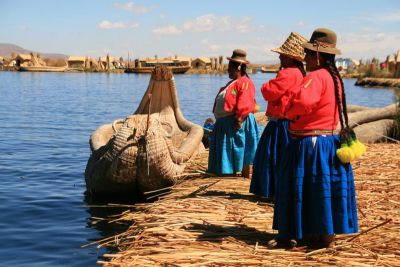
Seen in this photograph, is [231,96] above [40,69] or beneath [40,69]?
beneath

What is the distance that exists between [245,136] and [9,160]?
24.1 feet

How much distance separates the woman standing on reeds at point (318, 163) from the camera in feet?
12.9

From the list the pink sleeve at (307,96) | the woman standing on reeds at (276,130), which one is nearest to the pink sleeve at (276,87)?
the woman standing on reeds at (276,130)

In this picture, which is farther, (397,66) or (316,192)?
(397,66)

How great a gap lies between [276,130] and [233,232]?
4.69ft

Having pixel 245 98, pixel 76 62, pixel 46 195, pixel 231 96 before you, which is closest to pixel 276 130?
pixel 245 98

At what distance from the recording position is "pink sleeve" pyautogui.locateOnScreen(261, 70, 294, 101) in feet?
15.5

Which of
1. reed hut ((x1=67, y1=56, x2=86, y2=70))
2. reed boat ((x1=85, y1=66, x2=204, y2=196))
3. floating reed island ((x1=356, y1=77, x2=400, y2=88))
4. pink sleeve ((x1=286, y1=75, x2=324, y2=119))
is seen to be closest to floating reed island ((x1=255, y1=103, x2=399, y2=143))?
reed boat ((x1=85, y1=66, x2=204, y2=196))

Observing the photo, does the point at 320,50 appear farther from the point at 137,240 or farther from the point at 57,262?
the point at 57,262

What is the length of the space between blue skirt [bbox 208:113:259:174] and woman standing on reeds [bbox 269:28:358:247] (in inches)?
107

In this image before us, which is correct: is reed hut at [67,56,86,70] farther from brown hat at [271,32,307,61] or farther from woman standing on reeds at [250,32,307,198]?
brown hat at [271,32,307,61]

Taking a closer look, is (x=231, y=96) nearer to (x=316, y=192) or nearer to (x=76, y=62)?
(x=316, y=192)

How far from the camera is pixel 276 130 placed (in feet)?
18.6

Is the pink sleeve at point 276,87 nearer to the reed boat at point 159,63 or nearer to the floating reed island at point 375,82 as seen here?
the floating reed island at point 375,82
